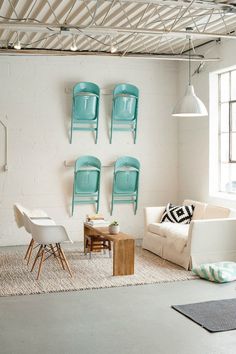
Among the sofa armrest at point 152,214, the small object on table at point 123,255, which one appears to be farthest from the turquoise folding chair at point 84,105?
the small object on table at point 123,255

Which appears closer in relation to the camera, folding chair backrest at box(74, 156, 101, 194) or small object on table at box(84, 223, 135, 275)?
small object on table at box(84, 223, 135, 275)

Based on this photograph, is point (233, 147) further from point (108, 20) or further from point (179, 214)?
point (108, 20)

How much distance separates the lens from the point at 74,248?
27.5 feet

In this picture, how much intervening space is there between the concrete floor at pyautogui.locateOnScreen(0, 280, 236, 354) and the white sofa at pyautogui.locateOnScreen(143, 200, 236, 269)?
2.46 ft

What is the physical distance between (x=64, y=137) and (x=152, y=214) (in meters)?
1.99

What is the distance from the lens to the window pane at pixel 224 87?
326 inches

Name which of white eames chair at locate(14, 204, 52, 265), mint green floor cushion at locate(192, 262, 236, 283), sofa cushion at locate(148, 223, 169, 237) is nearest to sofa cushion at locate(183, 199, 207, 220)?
sofa cushion at locate(148, 223, 169, 237)

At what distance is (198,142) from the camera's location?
29.0 feet

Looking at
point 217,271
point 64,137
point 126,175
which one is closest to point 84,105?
point 64,137

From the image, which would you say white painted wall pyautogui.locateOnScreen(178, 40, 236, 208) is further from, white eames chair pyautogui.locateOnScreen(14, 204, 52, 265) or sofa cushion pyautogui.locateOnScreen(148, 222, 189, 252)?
white eames chair pyautogui.locateOnScreen(14, 204, 52, 265)

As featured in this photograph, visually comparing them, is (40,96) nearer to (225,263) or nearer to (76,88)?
(76,88)

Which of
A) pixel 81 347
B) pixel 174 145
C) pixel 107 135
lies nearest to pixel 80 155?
pixel 107 135

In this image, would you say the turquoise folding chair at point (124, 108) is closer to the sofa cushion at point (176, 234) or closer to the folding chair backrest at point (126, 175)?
the folding chair backrest at point (126, 175)

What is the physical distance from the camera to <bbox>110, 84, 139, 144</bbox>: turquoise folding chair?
8.98 meters
